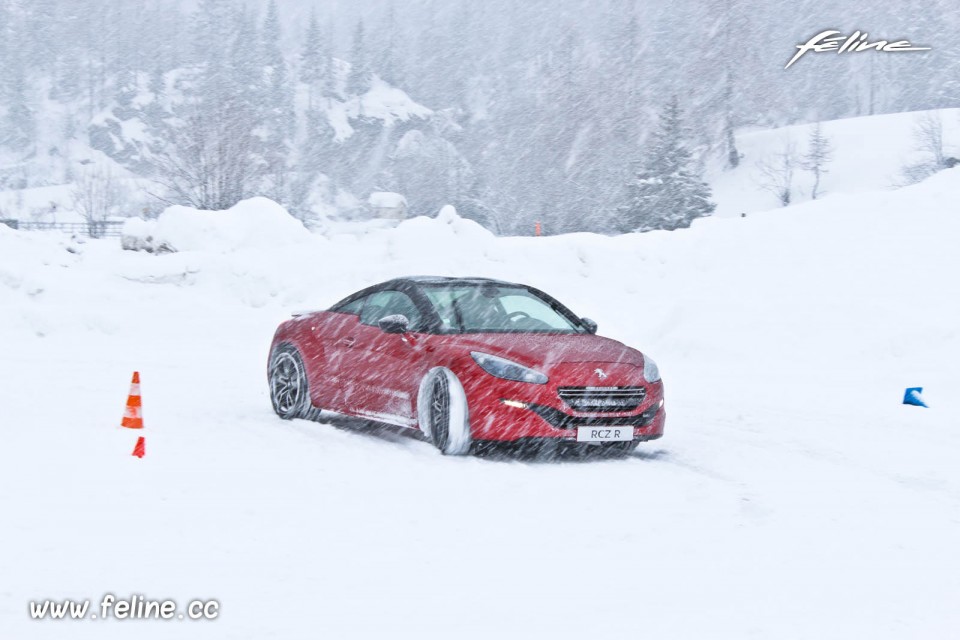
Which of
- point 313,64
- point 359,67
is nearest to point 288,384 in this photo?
point 359,67

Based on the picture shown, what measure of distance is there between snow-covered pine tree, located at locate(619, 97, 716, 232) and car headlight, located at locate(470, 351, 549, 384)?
4584cm

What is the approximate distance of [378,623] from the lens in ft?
14.2

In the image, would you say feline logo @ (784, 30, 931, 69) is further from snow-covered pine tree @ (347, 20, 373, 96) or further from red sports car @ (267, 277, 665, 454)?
snow-covered pine tree @ (347, 20, 373, 96)

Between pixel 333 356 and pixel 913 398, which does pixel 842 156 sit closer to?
pixel 913 398

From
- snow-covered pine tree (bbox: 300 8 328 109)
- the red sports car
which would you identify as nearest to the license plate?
the red sports car

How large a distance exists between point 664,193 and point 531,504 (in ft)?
159

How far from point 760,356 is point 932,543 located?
11.5 meters

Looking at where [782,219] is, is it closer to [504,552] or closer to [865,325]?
[865,325]

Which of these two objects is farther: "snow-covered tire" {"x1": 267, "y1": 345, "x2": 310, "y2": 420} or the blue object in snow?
the blue object in snow

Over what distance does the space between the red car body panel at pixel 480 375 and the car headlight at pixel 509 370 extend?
1.5 inches

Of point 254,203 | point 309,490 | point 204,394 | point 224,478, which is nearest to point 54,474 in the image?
point 224,478

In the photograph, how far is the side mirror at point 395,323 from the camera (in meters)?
8.81

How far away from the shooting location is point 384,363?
912 centimetres

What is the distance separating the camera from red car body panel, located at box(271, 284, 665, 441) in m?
→ 8.00
